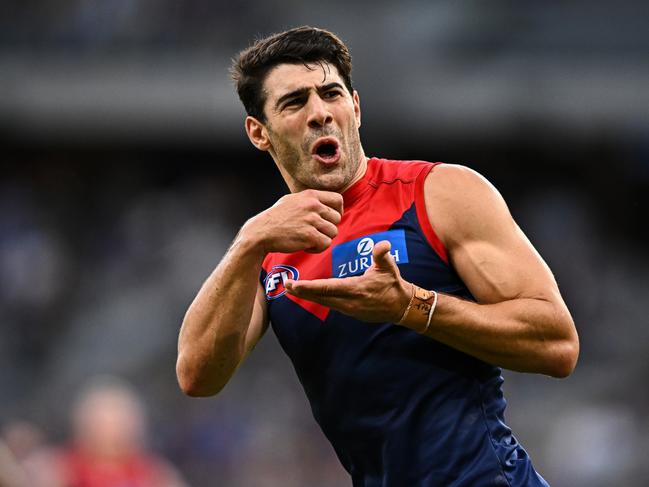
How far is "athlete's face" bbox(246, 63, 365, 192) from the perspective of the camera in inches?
167

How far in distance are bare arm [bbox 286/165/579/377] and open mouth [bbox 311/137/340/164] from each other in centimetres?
45

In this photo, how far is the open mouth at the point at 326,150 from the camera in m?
4.23

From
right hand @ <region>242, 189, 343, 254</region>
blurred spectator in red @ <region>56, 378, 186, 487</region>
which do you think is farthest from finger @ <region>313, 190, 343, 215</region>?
blurred spectator in red @ <region>56, 378, 186, 487</region>

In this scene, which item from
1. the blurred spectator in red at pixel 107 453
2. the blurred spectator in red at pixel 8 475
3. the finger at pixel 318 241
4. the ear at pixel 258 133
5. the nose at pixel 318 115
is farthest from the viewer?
the blurred spectator in red at pixel 107 453

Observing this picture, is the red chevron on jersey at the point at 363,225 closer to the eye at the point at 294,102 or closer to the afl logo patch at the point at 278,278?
the afl logo patch at the point at 278,278

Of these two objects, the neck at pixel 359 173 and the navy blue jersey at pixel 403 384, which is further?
the neck at pixel 359 173

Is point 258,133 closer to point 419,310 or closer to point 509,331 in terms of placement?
point 419,310

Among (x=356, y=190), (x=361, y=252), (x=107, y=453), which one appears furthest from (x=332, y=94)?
(x=107, y=453)

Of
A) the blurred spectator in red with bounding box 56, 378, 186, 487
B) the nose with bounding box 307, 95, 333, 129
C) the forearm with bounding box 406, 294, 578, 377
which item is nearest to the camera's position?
the forearm with bounding box 406, 294, 578, 377

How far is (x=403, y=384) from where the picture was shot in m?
3.91

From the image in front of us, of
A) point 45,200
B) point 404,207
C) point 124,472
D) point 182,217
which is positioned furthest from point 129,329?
point 404,207

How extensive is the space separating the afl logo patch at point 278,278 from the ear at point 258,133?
509mm

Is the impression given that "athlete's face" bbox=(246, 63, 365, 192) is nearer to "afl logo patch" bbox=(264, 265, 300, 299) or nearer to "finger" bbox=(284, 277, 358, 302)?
"afl logo patch" bbox=(264, 265, 300, 299)

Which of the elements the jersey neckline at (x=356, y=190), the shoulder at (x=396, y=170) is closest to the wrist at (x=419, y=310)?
the shoulder at (x=396, y=170)
